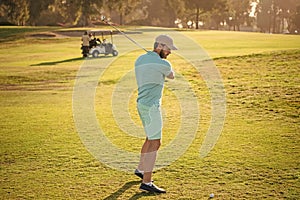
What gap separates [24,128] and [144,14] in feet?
448

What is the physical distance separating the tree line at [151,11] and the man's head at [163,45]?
5848 centimetres

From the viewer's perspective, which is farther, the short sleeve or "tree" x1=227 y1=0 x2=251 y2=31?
"tree" x1=227 y1=0 x2=251 y2=31

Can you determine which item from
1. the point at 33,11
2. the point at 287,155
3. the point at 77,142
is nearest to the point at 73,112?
the point at 77,142

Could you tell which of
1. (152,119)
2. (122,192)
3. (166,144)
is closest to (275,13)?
(166,144)

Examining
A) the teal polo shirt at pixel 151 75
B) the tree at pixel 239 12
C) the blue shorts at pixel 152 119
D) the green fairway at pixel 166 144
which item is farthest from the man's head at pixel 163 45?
the tree at pixel 239 12

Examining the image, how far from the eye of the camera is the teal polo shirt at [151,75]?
6.61 metres

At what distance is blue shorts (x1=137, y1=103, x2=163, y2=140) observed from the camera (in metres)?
6.69

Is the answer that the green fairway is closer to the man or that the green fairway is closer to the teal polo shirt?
the man

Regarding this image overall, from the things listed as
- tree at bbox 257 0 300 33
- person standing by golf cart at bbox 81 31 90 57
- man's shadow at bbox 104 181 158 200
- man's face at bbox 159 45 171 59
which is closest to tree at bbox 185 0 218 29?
tree at bbox 257 0 300 33

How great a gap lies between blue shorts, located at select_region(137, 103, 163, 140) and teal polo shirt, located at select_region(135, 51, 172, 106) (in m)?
0.08

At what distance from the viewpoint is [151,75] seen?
6.64 metres

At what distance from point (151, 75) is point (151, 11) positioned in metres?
128

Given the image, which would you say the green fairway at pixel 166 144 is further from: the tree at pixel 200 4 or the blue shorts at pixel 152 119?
the tree at pixel 200 4

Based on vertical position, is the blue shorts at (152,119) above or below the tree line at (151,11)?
below
